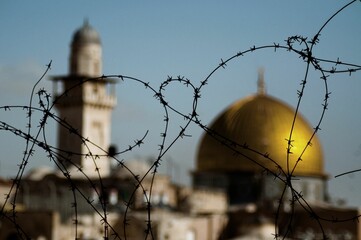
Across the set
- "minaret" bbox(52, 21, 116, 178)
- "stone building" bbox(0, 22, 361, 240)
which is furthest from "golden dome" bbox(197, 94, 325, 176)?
"minaret" bbox(52, 21, 116, 178)

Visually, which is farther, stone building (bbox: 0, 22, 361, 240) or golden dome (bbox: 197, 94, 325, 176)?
golden dome (bbox: 197, 94, 325, 176)

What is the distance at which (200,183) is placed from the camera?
5281 cm

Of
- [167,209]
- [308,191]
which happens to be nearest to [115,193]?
[167,209]

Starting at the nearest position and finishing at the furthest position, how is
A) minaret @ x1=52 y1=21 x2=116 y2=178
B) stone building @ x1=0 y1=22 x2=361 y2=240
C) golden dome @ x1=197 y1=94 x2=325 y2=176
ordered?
stone building @ x1=0 y1=22 x2=361 y2=240 < golden dome @ x1=197 y1=94 x2=325 y2=176 < minaret @ x1=52 y1=21 x2=116 y2=178

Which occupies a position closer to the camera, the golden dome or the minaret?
the golden dome

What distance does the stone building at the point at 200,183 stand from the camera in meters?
37.0

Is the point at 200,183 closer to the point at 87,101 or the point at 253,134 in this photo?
the point at 253,134

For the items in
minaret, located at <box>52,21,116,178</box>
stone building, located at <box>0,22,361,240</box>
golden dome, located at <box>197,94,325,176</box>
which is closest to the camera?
stone building, located at <box>0,22,361,240</box>

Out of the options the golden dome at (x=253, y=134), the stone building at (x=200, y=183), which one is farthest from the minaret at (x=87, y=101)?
the golden dome at (x=253, y=134)

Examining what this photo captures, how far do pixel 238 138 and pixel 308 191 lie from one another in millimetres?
4881

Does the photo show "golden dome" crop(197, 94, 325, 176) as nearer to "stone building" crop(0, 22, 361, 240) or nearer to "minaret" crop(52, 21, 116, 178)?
"stone building" crop(0, 22, 361, 240)

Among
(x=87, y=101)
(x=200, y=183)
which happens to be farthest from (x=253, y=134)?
(x=87, y=101)

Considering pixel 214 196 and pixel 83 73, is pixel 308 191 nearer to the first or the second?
pixel 214 196

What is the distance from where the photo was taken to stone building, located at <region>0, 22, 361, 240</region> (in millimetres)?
36969
